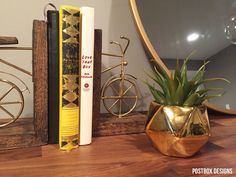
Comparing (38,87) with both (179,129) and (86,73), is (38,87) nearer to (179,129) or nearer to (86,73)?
(86,73)

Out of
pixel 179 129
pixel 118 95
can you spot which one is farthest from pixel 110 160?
pixel 118 95

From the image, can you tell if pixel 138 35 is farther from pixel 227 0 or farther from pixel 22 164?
pixel 22 164

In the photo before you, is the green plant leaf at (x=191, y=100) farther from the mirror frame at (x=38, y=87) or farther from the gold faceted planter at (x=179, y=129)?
the mirror frame at (x=38, y=87)

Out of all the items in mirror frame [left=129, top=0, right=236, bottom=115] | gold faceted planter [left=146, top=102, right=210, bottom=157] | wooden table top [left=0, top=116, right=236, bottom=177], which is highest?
mirror frame [left=129, top=0, right=236, bottom=115]

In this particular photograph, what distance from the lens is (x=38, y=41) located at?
0.46 m

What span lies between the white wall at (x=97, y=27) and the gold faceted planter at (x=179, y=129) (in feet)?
0.93

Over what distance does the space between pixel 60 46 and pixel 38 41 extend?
0.04 metres

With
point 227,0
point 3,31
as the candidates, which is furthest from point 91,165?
point 227,0

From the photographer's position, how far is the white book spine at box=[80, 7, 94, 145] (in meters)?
0.47

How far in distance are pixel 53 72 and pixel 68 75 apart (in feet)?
0.11

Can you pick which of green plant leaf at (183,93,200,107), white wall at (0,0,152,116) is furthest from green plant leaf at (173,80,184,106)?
white wall at (0,0,152,116)

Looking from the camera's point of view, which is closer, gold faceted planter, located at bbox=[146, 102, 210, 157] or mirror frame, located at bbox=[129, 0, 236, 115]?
gold faceted planter, located at bbox=[146, 102, 210, 157]

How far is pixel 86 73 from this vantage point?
482 millimetres

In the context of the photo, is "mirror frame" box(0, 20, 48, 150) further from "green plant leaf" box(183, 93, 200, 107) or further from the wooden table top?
"green plant leaf" box(183, 93, 200, 107)
